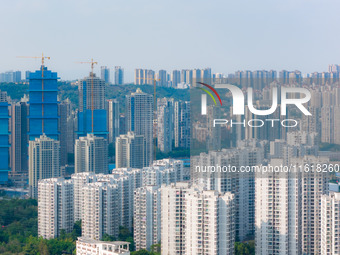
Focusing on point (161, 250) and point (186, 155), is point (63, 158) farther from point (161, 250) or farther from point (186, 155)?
point (161, 250)

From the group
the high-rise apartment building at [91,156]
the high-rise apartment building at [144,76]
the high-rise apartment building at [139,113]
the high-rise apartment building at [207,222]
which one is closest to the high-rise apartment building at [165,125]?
the high-rise apartment building at [139,113]

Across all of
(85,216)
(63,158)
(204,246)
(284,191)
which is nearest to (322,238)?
(284,191)

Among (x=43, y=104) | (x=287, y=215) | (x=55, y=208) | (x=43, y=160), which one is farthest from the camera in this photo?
(x=43, y=104)

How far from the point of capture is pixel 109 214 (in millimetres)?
8172

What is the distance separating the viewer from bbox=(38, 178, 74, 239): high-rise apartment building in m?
8.64

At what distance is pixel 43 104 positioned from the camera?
15195mm

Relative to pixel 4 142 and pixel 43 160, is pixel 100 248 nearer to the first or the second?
pixel 43 160

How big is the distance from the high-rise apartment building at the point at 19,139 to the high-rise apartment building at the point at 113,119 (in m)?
2.82

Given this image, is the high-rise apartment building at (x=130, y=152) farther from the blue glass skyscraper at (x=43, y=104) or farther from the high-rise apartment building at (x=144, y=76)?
the high-rise apartment building at (x=144, y=76)

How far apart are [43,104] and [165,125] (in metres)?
3.44

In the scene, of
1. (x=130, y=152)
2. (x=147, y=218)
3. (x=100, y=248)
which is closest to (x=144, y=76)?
(x=130, y=152)

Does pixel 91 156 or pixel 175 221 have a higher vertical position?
pixel 91 156

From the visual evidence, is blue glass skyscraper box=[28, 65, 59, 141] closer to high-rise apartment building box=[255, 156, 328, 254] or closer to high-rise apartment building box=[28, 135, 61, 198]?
high-rise apartment building box=[28, 135, 61, 198]

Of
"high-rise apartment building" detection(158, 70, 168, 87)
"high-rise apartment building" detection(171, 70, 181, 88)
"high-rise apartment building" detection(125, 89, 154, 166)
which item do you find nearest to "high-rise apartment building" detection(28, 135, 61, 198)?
"high-rise apartment building" detection(125, 89, 154, 166)
